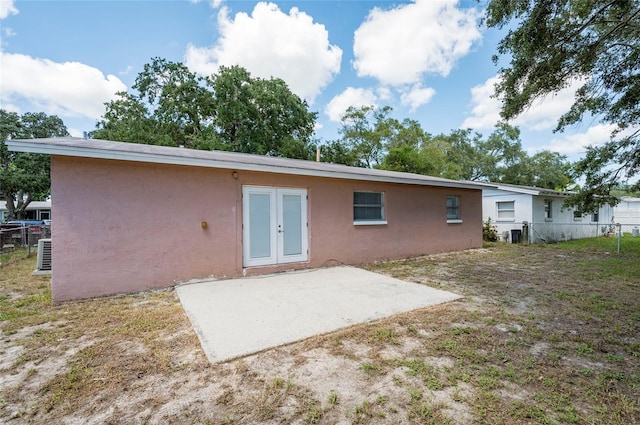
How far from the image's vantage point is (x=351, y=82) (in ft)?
68.6

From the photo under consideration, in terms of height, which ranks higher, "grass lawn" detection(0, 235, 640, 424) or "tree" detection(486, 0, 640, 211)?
"tree" detection(486, 0, 640, 211)

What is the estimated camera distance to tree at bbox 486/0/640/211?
522 centimetres

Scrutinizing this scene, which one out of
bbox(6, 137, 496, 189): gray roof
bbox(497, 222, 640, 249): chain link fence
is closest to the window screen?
bbox(6, 137, 496, 189): gray roof

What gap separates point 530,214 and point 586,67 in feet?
28.6

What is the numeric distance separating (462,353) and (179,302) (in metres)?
4.15

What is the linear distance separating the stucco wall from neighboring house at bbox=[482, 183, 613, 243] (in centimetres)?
962

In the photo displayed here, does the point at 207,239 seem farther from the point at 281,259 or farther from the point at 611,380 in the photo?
the point at 611,380

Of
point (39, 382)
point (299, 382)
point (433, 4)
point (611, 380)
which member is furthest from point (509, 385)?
point (433, 4)

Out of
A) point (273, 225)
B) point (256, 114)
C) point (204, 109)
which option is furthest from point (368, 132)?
point (273, 225)

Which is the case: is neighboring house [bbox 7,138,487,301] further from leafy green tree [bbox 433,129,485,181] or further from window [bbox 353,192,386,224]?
leafy green tree [bbox 433,129,485,181]

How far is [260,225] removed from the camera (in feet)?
21.4

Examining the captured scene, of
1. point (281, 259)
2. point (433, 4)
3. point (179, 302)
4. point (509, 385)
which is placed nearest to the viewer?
point (509, 385)

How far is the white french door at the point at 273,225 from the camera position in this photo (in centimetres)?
639

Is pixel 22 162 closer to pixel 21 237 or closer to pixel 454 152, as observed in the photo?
pixel 21 237
